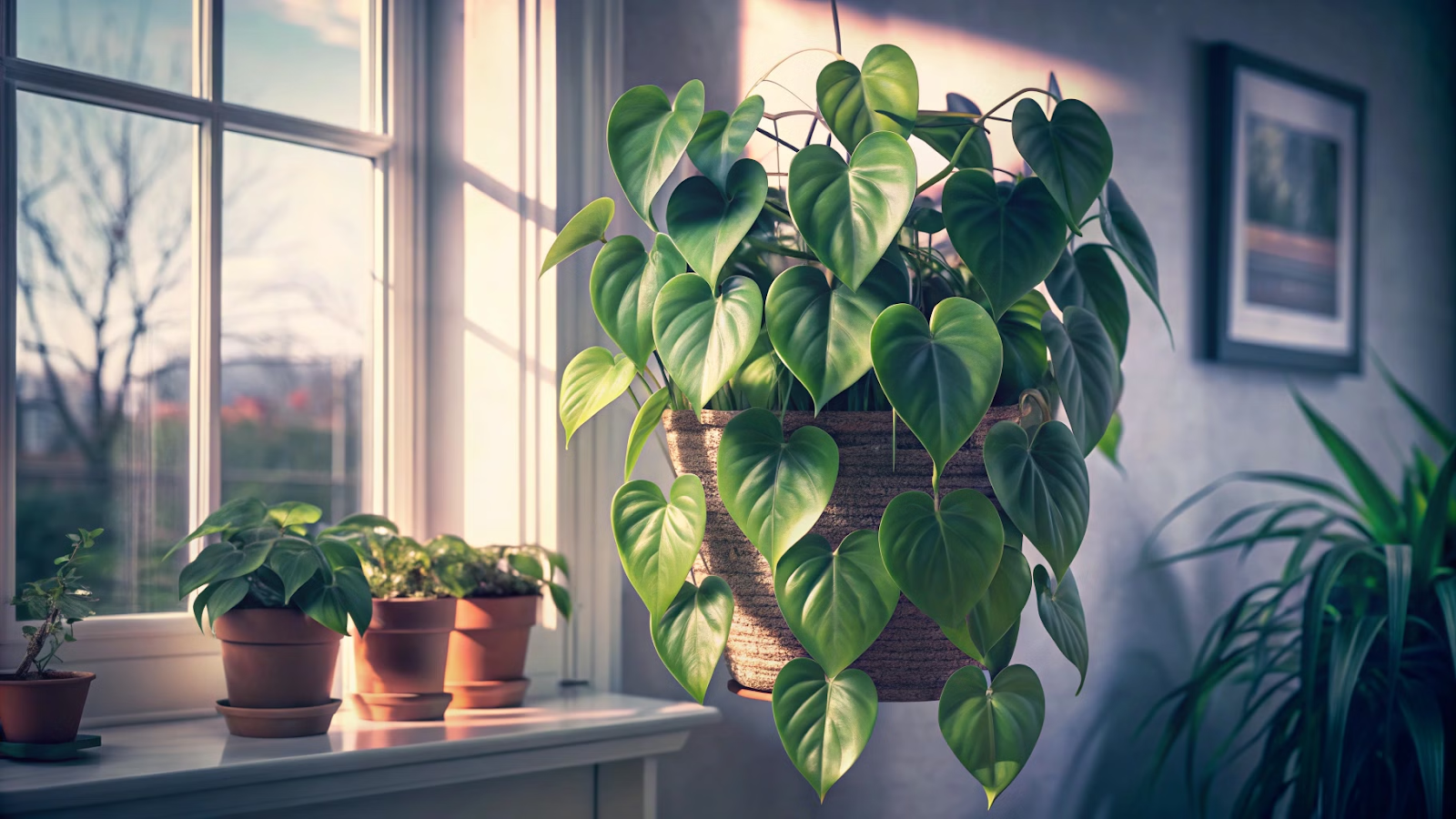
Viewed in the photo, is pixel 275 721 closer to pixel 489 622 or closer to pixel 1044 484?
pixel 489 622

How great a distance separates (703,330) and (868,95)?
265 millimetres

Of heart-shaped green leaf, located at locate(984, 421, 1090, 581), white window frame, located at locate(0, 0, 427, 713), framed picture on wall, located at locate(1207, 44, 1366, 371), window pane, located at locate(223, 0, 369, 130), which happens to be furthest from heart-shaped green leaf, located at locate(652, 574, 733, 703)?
framed picture on wall, located at locate(1207, 44, 1366, 371)

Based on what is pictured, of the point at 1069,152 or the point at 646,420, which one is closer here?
the point at 1069,152

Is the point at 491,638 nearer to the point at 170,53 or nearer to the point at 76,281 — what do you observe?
the point at 76,281

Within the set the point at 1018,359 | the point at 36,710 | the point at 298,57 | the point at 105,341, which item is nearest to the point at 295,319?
the point at 105,341

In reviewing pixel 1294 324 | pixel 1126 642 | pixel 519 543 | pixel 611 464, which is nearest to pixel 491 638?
pixel 519 543

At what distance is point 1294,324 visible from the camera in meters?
2.31

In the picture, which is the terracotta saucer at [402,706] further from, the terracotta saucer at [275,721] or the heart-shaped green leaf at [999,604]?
the heart-shaped green leaf at [999,604]

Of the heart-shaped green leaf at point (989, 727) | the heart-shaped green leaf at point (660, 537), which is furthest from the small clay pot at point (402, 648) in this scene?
the heart-shaped green leaf at point (989, 727)

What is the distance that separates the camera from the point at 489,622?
124 centimetres

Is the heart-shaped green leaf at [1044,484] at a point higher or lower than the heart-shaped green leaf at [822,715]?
higher

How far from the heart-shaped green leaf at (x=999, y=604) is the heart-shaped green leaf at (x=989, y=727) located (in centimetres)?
A: 4

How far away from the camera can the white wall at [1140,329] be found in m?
1.49

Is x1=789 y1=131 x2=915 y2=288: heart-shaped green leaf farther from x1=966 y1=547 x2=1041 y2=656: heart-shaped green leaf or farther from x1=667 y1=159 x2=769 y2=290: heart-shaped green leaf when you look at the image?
x1=966 y1=547 x2=1041 y2=656: heart-shaped green leaf
